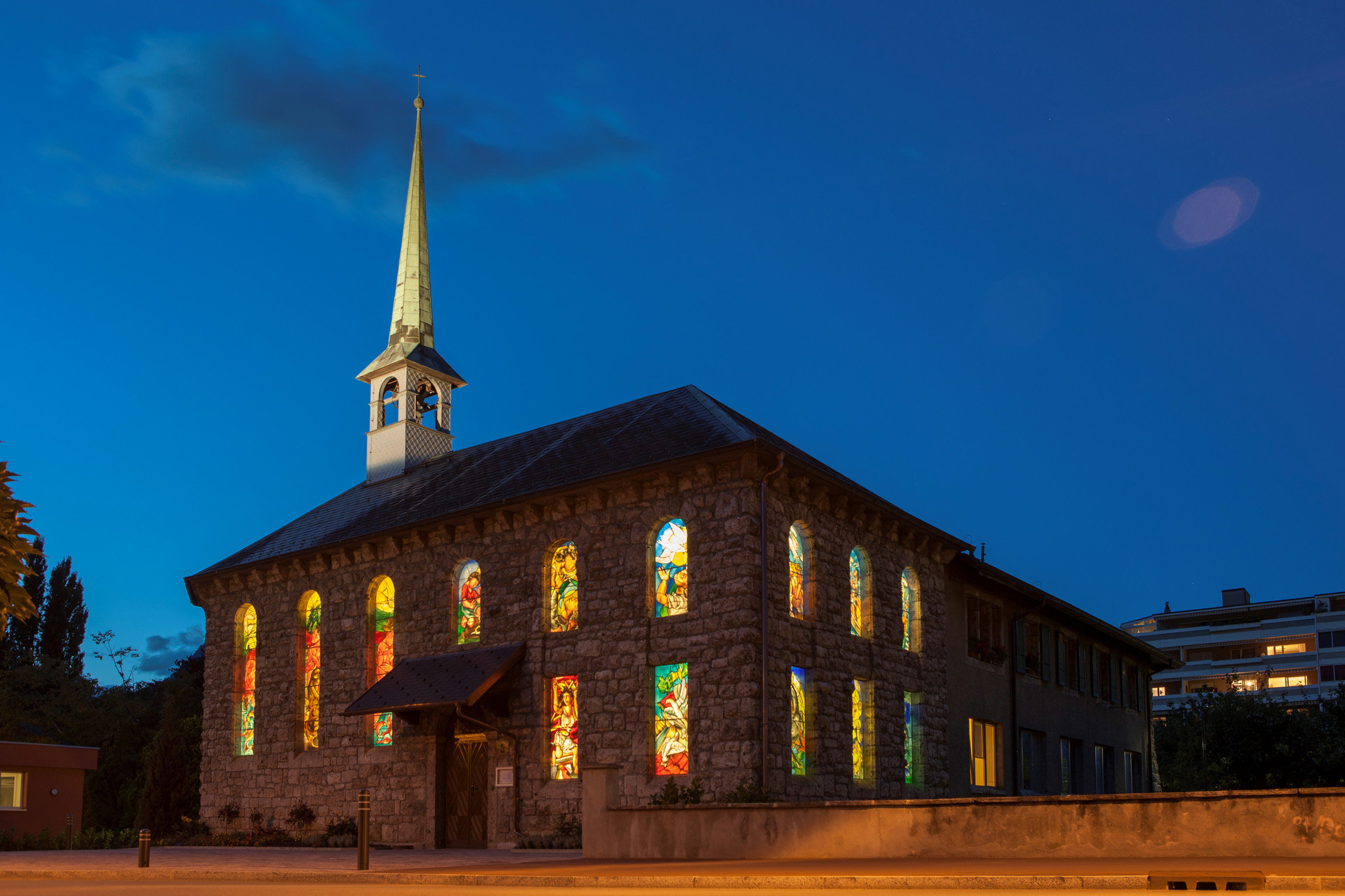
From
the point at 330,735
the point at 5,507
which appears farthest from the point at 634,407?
the point at 5,507

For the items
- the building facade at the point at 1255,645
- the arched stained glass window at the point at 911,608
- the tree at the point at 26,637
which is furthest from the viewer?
the building facade at the point at 1255,645

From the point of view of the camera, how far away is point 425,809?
23.0 m

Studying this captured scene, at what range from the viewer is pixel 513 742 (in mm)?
21766

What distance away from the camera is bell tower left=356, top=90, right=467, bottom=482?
30562mm

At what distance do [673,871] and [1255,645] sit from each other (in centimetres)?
9287

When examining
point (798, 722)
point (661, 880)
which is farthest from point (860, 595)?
point (661, 880)

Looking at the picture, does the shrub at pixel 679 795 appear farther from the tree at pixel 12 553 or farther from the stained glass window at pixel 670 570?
the tree at pixel 12 553

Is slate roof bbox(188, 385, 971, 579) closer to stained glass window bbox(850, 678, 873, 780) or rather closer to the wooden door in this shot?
stained glass window bbox(850, 678, 873, 780)

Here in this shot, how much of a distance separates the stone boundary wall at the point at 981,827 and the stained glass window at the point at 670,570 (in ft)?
13.5

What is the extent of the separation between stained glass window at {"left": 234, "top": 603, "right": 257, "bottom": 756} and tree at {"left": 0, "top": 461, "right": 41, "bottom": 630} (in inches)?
576

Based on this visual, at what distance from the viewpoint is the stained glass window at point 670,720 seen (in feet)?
64.6

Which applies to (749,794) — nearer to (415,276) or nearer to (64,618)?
(415,276)

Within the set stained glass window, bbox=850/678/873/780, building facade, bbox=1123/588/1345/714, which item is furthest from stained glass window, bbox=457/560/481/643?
building facade, bbox=1123/588/1345/714

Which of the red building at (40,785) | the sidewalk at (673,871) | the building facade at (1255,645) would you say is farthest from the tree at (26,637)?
the building facade at (1255,645)
